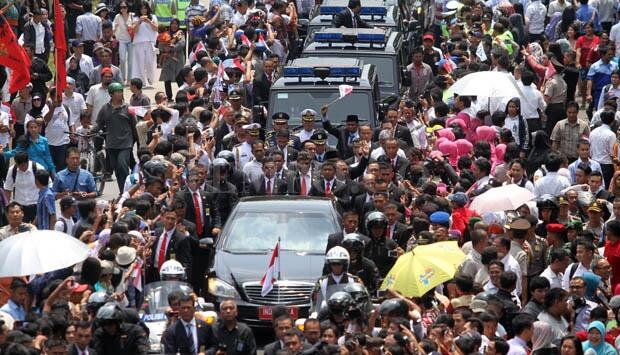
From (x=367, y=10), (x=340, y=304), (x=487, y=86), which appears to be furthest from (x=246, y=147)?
(x=367, y=10)

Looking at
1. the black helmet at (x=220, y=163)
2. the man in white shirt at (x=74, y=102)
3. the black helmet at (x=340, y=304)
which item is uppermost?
the black helmet at (x=340, y=304)

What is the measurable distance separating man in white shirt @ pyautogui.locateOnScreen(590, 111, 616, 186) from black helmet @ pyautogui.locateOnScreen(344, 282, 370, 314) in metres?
7.76

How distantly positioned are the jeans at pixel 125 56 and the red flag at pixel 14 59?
27.9 ft

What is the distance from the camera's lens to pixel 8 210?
19656 mm

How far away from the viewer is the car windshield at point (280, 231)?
1978cm

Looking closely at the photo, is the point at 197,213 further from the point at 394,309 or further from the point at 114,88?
the point at 394,309

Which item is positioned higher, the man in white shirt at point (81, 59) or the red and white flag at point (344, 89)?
the red and white flag at point (344, 89)

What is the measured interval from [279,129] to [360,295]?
6974mm

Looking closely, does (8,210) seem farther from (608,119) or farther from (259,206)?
(608,119)

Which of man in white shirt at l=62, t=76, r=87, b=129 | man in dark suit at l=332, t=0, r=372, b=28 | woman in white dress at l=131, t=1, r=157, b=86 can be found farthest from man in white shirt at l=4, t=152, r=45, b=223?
woman in white dress at l=131, t=1, r=157, b=86

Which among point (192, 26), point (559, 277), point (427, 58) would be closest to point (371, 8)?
point (427, 58)

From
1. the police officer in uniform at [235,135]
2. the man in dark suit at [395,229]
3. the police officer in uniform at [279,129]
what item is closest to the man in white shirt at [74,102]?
the police officer in uniform at [235,135]

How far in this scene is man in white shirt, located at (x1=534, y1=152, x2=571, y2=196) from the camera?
21906 mm

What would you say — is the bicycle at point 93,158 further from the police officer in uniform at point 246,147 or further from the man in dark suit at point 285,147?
the man in dark suit at point 285,147
